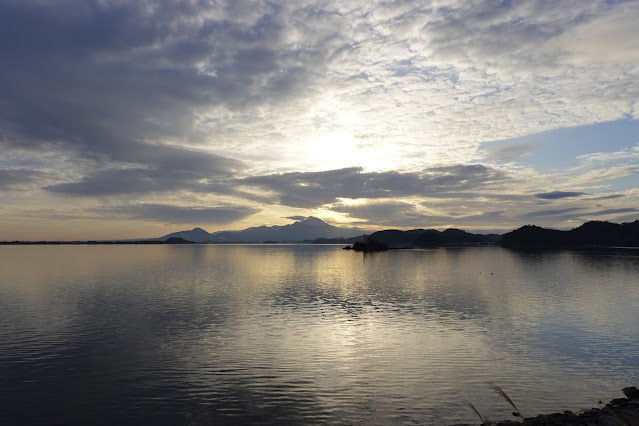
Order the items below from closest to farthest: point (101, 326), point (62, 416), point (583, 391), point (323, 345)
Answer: point (62, 416) → point (583, 391) → point (323, 345) → point (101, 326)

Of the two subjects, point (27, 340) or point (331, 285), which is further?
point (331, 285)

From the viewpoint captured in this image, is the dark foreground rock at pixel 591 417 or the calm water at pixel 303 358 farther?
the calm water at pixel 303 358

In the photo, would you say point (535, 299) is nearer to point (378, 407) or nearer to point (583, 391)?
point (583, 391)

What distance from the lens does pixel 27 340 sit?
115 feet

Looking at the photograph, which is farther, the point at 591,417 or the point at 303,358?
the point at 303,358

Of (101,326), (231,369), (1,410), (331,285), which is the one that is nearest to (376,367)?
(231,369)

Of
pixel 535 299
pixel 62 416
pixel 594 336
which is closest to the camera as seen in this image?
pixel 62 416

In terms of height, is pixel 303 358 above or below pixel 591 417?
below

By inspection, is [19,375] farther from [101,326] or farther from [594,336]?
[594,336]

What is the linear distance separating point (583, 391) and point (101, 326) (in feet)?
145

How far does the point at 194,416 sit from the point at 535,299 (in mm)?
58720

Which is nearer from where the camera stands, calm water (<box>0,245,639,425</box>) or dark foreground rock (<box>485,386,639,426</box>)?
dark foreground rock (<box>485,386,639,426</box>)

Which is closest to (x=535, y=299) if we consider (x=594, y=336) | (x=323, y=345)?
(x=594, y=336)

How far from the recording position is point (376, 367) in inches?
1143
